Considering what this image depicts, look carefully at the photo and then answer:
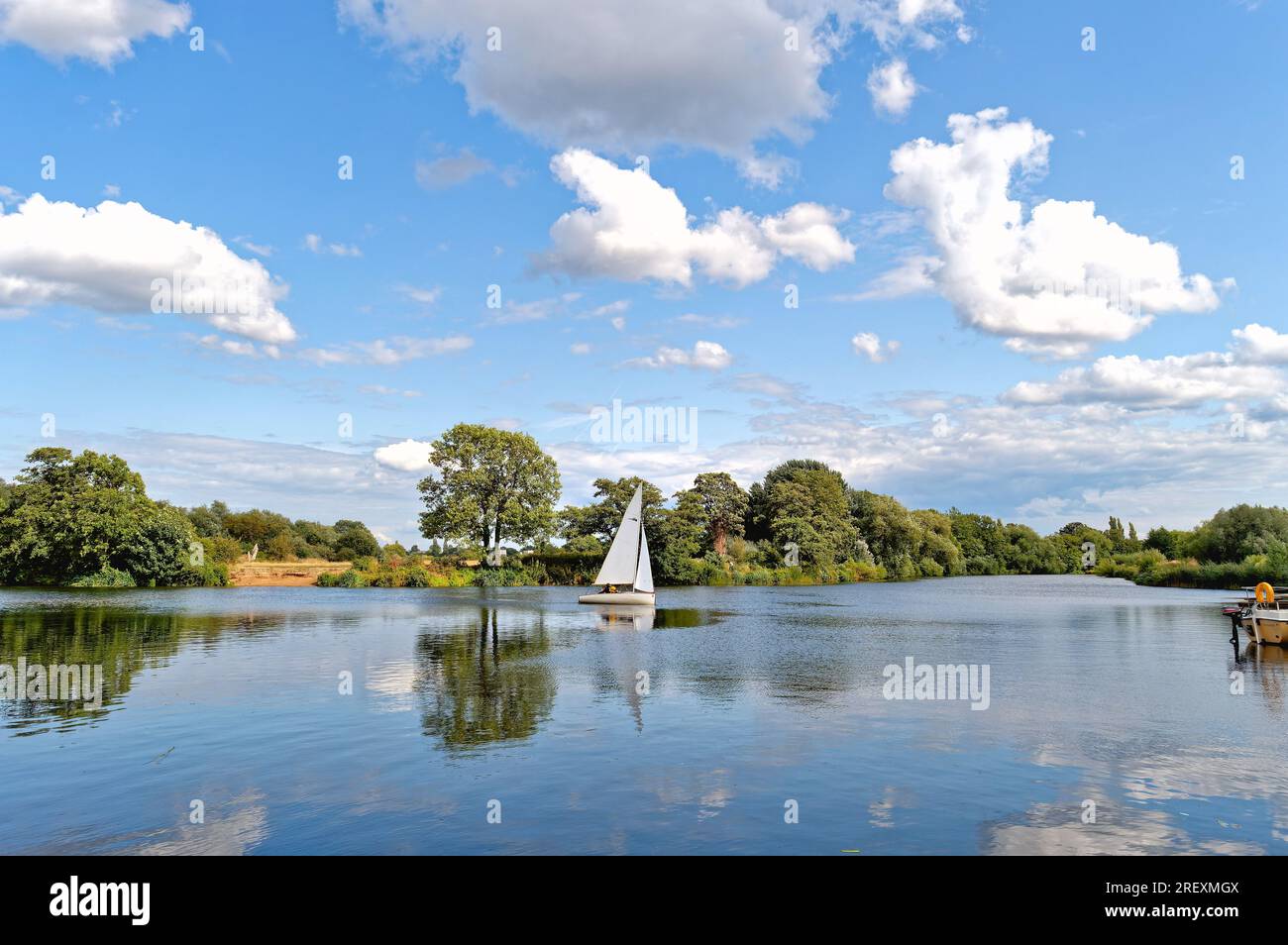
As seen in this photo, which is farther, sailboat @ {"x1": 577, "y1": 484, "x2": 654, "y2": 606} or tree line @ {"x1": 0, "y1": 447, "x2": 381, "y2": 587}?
tree line @ {"x1": 0, "y1": 447, "x2": 381, "y2": 587}

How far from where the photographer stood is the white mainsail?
55969 mm

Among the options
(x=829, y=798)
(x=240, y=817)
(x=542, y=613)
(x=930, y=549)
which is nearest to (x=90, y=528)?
(x=542, y=613)

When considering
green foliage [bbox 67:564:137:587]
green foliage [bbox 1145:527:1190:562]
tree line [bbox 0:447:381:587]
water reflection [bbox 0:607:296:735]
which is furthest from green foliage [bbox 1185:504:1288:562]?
green foliage [bbox 67:564:137:587]

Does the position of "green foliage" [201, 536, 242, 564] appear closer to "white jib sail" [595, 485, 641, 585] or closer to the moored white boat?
"white jib sail" [595, 485, 641, 585]

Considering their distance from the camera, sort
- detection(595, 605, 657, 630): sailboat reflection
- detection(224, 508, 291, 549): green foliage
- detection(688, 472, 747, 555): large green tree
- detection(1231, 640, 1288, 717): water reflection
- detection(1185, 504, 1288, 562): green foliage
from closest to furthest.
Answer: detection(1231, 640, 1288, 717): water reflection, detection(595, 605, 657, 630): sailboat reflection, detection(1185, 504, 1288, 562): green foliage, detection(688, 472, 747, 555): large green tree, detection(224, 508, 291, 549): green foliage

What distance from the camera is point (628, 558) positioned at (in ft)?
187

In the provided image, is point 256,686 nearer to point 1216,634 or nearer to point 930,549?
point 1216,634

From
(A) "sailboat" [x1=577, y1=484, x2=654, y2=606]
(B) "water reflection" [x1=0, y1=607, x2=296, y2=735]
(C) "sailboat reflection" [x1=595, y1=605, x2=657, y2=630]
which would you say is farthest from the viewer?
(A) "sailboat" [x1=577, y1=484, x2=654, y2=606]

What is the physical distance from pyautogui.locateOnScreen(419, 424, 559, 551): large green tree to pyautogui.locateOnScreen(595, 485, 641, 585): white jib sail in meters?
26.2

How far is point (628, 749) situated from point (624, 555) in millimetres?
41015

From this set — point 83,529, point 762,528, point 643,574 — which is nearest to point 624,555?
point 643,574

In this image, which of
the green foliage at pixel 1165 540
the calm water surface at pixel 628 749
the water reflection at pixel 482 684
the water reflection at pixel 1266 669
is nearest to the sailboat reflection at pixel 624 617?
the water reflection at pixel 482 684
